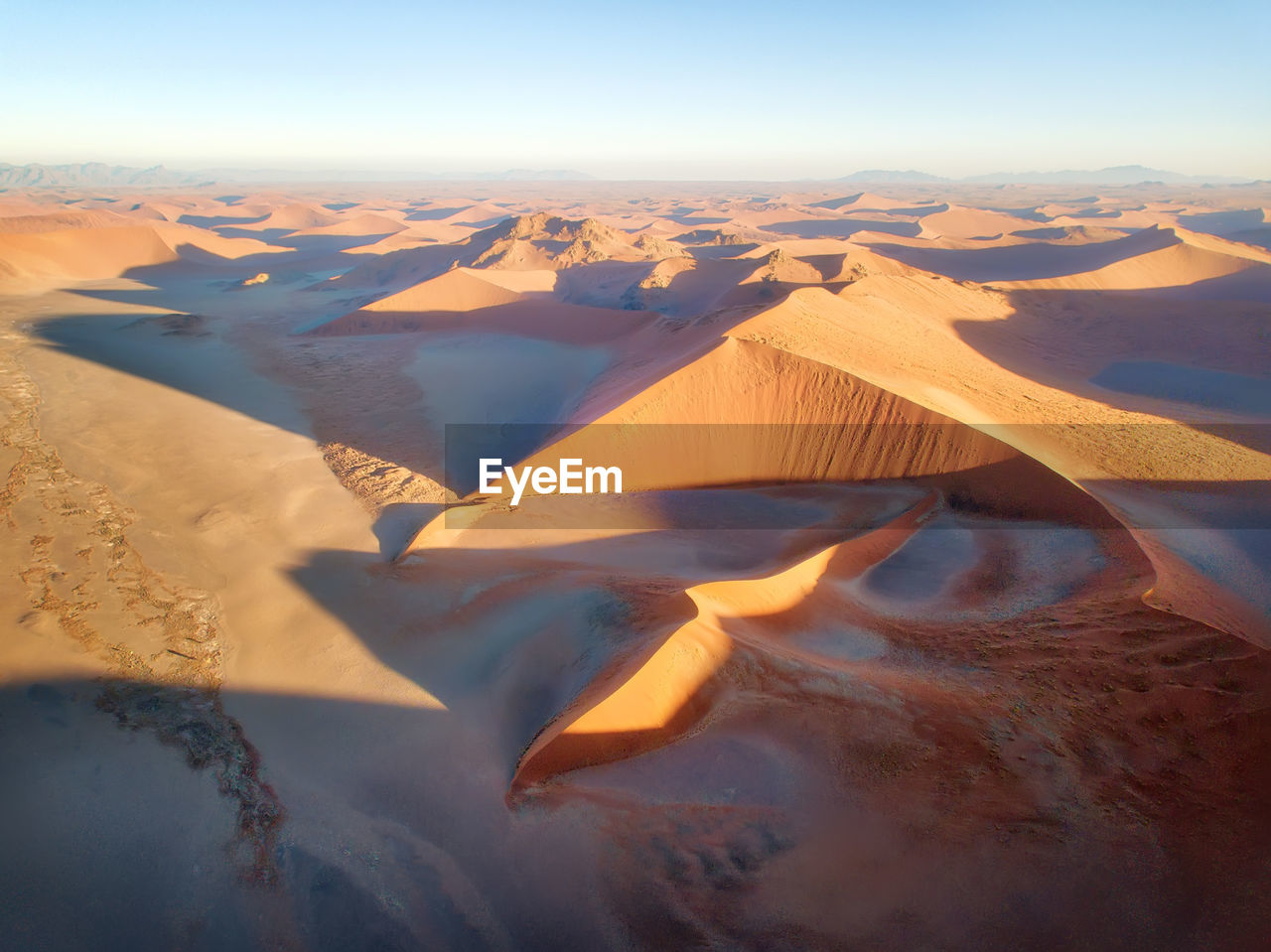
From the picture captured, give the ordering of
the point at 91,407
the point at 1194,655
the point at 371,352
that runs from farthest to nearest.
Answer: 1. the point at 371,352
2. the point at 91,407
3. the point at 1194,655

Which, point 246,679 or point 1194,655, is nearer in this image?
point 1194,655

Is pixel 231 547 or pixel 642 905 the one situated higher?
pixel 231 547

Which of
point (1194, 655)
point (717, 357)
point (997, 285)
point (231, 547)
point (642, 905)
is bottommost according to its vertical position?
point (642, 905)

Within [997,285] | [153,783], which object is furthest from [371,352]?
[997,285]

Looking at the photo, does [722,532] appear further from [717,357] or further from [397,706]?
[397,706]

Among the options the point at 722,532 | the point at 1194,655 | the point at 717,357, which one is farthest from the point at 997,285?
the point at 1194,655

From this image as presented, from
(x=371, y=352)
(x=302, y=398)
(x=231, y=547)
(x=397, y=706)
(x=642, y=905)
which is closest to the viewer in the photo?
(x=642, y=905)
